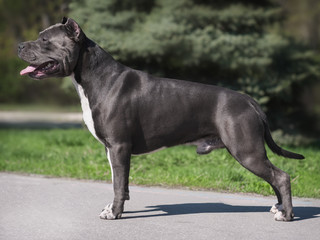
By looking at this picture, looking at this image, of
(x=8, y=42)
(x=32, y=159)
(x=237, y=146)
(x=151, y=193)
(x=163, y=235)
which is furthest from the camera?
(x=8, y=42)

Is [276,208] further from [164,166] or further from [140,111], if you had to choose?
[164,166]

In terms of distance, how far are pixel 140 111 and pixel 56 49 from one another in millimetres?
1059

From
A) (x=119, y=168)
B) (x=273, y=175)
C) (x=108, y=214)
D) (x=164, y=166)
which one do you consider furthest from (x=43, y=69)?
(x=164, y=166)

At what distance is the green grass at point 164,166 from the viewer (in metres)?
6.96

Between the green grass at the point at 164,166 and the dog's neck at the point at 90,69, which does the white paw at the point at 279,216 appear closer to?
the green grass at the point at 164,166

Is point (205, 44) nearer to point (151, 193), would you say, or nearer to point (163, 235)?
point (151, 193)

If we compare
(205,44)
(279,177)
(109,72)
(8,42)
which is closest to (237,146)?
(279,177)

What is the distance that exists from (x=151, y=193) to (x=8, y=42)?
29242mm

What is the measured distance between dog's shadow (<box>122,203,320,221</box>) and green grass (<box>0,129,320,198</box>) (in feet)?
2.61

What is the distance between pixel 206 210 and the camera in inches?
223

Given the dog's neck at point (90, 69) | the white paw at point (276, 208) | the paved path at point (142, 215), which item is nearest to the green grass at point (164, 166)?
the paved path at point (142, 215)

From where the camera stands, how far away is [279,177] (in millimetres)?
5141

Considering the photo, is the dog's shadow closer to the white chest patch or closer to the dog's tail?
the dog's tail

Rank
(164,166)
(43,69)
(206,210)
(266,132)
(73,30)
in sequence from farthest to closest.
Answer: (164,166)
(206,210)
(266,132)
(43,69)
(73,30)
